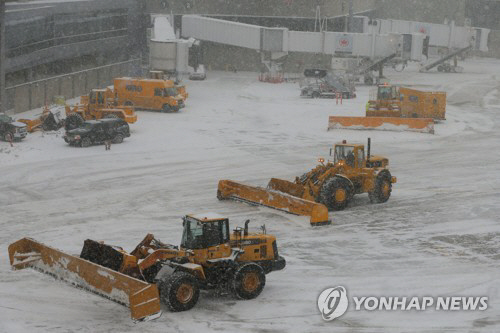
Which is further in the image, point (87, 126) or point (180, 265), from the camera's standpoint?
point (87, 126)

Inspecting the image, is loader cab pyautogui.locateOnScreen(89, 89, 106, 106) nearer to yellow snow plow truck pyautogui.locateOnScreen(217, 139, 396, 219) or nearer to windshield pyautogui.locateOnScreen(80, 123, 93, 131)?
windshield pyautogui.locateOnScreen(80, 123, 93, 131)

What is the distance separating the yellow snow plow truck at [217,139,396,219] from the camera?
2961 cm

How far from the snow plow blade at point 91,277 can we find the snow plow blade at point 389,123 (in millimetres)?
29845

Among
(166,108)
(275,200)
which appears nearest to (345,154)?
(275,200)

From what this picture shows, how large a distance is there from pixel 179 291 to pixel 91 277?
81.8 inches

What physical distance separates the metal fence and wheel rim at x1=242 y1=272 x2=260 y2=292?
113 feet

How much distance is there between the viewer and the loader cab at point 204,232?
65.7ft

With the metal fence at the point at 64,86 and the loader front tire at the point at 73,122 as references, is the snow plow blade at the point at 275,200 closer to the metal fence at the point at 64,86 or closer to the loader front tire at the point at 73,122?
the loader front tire at the point at 73,122

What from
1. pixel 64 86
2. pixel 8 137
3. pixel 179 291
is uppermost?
pixel 64 86

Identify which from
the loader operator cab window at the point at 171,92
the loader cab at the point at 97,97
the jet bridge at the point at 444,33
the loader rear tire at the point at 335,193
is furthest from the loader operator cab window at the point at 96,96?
the jet bridge at the point at 444,33

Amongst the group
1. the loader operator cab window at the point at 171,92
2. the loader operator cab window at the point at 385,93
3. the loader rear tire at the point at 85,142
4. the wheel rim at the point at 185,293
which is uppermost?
the loader operator cab window at the point at 385,93

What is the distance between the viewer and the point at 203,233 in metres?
20.0

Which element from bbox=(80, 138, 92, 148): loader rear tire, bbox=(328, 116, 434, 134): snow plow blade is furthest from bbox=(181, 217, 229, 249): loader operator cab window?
bbox=(328, 116, 434, 134): snow plow blade

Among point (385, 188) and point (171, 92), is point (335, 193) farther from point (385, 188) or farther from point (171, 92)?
point (171, 92)
